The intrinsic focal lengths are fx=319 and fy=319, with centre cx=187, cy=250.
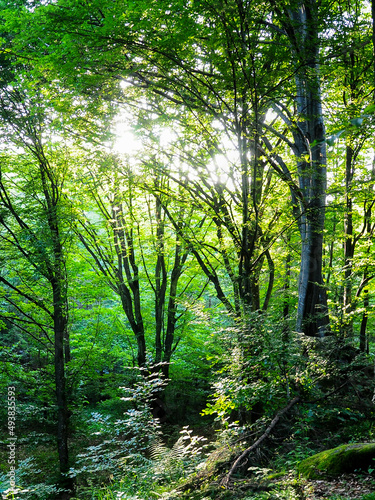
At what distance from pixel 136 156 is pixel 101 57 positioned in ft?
7.41

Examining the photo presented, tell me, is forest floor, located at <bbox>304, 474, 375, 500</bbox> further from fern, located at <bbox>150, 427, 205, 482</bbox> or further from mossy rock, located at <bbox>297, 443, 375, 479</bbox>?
fern, located at <bbox>150, 427, 205, 482</bbox>

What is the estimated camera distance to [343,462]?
306cm

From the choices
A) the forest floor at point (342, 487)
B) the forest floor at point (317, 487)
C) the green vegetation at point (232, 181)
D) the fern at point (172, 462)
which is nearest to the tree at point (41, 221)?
the green vegetation at point (232, 181)

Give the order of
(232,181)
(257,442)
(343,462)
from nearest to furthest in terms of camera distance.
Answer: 1. (343,462)
2. (257,442)
3. (232,181)

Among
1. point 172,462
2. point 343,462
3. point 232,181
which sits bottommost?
point 172,462

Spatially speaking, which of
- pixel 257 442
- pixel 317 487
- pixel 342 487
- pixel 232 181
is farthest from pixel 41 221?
pixel 342 487

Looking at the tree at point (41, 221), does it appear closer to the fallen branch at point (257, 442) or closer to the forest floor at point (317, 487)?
the fallen branch at point (257, 442)

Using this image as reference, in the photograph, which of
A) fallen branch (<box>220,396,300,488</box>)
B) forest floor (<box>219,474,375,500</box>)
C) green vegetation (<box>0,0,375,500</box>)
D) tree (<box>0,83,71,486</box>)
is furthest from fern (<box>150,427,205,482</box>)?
tree (<box>0,83,71,486</box>)

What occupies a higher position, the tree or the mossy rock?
the tree

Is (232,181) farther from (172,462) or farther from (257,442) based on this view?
(172,462)

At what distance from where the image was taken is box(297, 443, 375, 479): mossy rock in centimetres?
301

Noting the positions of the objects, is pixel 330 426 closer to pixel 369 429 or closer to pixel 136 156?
pixel 369 429

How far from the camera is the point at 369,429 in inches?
159

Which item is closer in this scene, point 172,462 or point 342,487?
point 342,487
